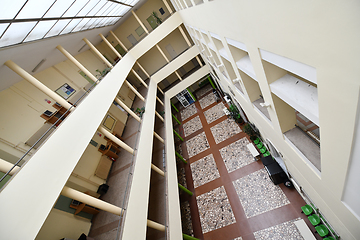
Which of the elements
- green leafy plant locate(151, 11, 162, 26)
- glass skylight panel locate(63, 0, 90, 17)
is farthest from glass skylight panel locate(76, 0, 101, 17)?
green leafy plant locate(151, 11, 162, 26)

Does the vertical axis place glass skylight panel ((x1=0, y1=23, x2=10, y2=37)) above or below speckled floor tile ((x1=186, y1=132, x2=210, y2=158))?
above

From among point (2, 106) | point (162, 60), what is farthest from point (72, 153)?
point (162, 60)

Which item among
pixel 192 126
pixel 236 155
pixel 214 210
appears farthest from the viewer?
pixel 192 126

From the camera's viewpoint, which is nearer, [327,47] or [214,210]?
[327,47]

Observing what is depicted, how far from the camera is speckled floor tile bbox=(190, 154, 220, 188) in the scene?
9922 mm

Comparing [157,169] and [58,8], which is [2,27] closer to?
[58,8]

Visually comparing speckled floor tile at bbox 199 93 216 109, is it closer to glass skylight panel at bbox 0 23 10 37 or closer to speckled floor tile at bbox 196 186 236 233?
speckled floor tile at bbox 196 186 236 233

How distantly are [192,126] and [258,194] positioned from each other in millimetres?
7730

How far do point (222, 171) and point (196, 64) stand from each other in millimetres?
13188

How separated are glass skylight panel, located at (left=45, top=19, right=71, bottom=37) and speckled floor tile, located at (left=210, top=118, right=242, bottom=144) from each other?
10.2 m

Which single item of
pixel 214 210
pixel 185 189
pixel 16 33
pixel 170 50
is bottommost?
pixel 214 210

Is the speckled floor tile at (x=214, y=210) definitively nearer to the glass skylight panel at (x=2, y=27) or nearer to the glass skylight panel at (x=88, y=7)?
the glass skylight panel at (x=2, y=27)

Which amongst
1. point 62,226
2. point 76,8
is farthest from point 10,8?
point 62,226

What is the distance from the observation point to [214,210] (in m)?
8.45
